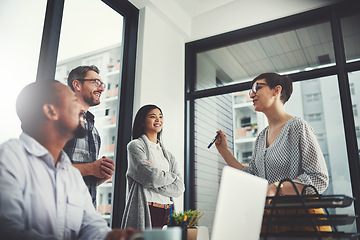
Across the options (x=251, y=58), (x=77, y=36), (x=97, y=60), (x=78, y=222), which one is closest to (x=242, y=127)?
(x=251, y=58)

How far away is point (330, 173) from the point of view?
8.39 ft

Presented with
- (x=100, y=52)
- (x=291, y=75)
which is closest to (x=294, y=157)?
(x=291, y=75)

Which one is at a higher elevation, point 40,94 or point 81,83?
point 81,83

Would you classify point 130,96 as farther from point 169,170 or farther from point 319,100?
point 319,100

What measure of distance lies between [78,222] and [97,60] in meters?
1.56

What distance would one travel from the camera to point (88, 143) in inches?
82.2

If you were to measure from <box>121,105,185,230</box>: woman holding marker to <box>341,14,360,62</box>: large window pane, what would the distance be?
169 centimetres

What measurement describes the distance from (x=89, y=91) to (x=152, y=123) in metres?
0.50

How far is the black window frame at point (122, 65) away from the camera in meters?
2.09

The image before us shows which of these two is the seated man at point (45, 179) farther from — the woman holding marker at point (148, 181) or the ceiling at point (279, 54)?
the ceiling at point (279, 54)

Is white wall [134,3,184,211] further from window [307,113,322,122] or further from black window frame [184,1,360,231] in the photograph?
window [307,113,322,122]

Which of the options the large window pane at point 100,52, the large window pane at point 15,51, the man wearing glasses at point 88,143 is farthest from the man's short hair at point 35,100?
the large window pane at point 100,52

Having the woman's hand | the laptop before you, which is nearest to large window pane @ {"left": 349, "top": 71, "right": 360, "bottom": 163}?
the woman's hand

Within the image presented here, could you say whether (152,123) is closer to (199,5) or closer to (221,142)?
Result: (221,142)
